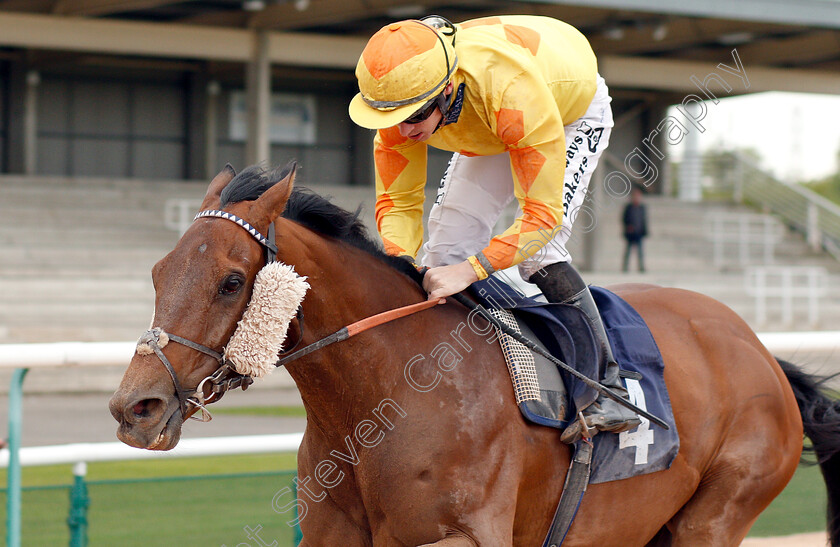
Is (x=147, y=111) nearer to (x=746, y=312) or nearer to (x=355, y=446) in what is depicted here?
(x=746, y=312)

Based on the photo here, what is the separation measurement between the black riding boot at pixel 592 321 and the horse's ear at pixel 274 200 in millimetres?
899

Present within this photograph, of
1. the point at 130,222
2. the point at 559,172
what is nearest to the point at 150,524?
the point at 559,172

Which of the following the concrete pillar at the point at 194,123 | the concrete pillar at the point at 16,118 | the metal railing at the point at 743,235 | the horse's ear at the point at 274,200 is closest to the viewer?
the horse's ear at the point at 274,200

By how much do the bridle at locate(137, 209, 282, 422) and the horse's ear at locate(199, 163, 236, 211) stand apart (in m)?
0.04

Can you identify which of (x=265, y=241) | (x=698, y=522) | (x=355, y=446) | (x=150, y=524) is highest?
(x=265, y=241)

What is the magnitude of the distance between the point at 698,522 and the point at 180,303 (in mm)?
1867

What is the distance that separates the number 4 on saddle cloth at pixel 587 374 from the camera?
262 cm

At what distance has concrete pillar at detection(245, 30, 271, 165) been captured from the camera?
51.1 ft

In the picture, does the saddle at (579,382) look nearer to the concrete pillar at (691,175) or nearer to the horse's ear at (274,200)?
the horse's ear at (274,200)

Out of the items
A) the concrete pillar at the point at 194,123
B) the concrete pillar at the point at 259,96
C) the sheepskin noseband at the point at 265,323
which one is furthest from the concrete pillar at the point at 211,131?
the sheepskin noseband at the point at 265,323

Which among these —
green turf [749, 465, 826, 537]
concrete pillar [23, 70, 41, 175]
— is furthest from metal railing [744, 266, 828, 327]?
concrete pillar [23, 70, 41, 175]

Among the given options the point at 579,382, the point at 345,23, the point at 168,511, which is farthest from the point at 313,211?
the point at 345,23

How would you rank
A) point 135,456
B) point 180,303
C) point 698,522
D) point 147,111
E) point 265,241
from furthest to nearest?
point 147,111, point 135,456, point 698,522, point 265,241, point 180,303

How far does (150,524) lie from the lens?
3.77 metres
